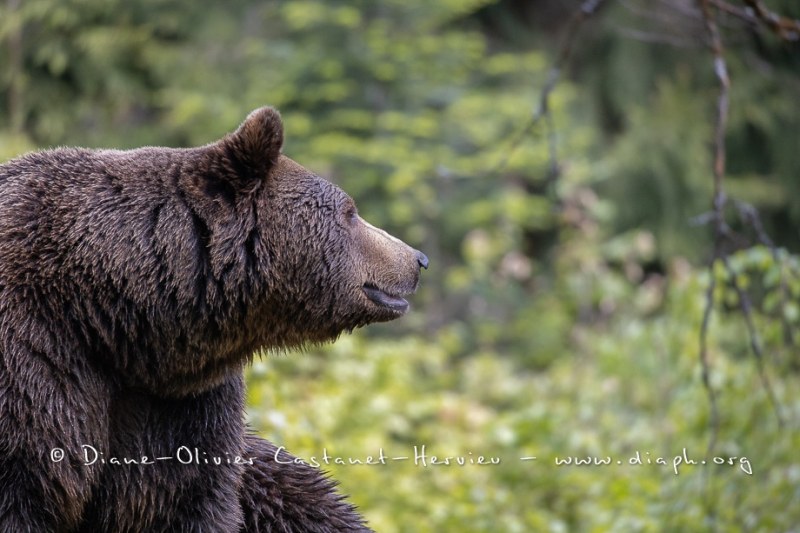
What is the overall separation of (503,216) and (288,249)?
7868 mm

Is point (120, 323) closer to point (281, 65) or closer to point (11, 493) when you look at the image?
point (11, 493)

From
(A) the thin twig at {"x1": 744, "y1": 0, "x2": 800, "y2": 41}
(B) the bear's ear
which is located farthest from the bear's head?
(A) the thin twig at {"x1": 744, "y1": 0, "x2": 800, "y2": 41}

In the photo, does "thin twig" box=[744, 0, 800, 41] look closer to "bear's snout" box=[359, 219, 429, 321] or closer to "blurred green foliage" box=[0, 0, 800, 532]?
"blurred green foliage" box=[0, 0, 800, 532]

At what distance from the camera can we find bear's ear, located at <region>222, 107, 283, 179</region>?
3.09 metres

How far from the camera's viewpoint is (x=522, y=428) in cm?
625

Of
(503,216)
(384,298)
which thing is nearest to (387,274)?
(384,298)

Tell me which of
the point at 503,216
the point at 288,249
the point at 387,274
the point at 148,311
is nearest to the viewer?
the point at 148,311

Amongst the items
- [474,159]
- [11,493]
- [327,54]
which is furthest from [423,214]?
[11,493]

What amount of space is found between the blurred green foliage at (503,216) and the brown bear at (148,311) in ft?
5.38

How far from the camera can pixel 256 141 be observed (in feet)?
10.2

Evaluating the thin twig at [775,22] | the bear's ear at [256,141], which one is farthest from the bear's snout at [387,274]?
the thin twig at [775,22]

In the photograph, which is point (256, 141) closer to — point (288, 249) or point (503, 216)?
point (288, 249)

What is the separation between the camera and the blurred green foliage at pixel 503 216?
232 inches

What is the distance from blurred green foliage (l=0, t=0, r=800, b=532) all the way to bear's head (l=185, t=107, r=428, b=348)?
151 centimetres
